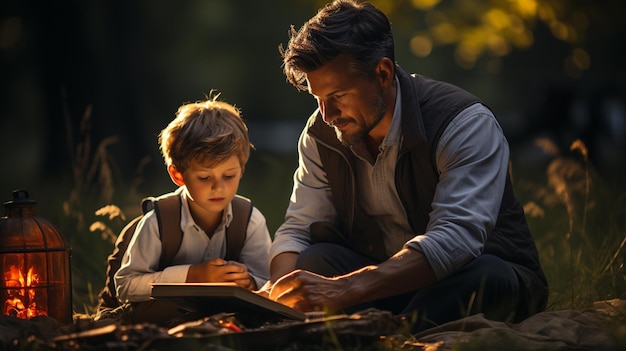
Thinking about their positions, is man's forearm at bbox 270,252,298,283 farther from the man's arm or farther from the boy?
the man's arm

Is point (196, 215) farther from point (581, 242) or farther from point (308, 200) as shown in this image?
point (581, 242)

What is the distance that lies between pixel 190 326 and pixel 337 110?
1.24 metres

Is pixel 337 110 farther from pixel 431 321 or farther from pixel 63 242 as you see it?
pixel 63 242

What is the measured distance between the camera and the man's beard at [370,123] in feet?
13.4

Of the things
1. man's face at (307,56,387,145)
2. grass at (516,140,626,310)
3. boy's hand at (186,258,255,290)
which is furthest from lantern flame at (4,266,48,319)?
grass at (516,140,626,310)

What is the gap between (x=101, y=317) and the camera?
14.7 feet

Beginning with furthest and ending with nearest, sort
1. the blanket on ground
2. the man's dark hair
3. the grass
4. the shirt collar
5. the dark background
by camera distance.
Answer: the dark background < the grass < the shirt collar < the man's dark hair < the blanket on ground

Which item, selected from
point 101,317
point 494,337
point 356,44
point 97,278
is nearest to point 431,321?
point 494,337

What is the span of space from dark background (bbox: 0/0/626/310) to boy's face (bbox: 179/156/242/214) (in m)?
1.03

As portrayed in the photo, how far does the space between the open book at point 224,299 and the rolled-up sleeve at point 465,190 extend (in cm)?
62

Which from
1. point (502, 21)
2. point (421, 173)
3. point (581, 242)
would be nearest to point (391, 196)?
point (421, 173)

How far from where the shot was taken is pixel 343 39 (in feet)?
13.2

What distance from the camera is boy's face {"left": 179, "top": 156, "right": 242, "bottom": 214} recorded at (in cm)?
433

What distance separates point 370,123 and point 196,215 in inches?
38.7
